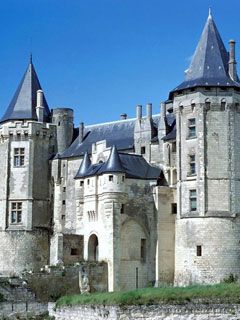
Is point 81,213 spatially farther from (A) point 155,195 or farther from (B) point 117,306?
(B) point 117,306

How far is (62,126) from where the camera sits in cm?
6281

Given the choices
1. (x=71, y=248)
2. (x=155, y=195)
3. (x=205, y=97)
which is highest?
(x=205, y=97)

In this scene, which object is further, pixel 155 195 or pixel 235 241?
pixel 155 195

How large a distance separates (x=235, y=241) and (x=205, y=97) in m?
9.52

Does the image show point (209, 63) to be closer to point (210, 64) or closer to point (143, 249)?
point (210, 64)

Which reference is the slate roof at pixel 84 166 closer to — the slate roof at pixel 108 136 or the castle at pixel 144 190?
the castle at pixel 144 190

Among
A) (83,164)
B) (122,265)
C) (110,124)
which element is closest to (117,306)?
(122,265)

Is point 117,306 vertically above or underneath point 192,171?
underneath

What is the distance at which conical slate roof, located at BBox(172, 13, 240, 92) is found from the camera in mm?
50719

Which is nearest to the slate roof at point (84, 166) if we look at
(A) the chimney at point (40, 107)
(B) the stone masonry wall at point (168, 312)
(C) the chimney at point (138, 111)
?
(C) the chimney at point (138, 111)

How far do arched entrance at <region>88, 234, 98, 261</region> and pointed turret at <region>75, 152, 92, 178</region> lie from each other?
15.6 feet

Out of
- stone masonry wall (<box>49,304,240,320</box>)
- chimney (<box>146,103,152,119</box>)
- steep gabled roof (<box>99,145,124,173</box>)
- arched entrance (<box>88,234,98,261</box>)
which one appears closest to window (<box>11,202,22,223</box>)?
arched entrance (<box>88,234,98,261</box>)

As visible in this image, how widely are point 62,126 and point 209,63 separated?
15.9 metres

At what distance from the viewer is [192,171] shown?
165 feet
